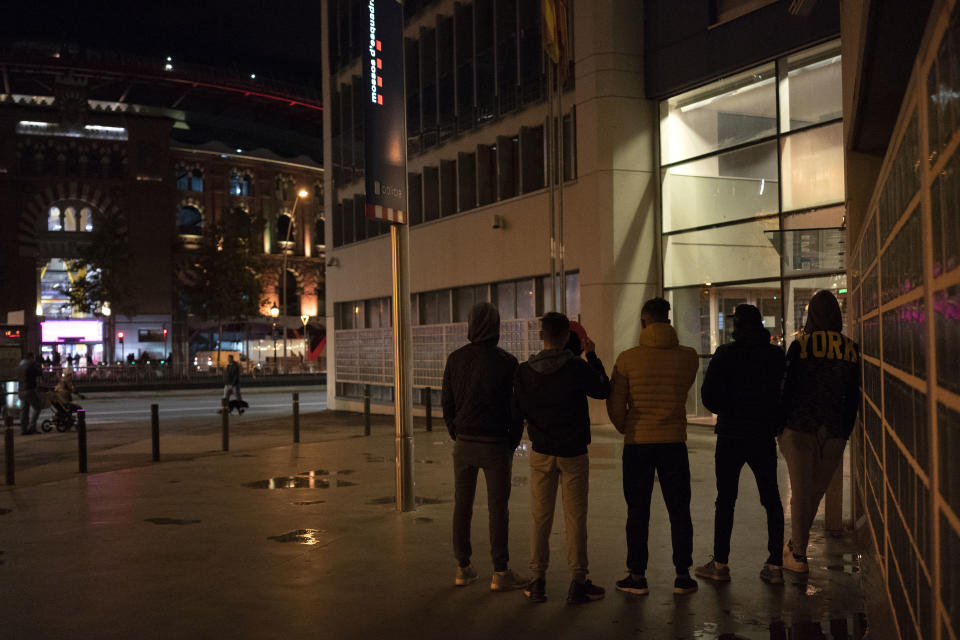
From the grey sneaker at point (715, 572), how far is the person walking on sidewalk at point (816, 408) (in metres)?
0.57

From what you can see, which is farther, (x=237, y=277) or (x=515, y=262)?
(x=237, y=277)

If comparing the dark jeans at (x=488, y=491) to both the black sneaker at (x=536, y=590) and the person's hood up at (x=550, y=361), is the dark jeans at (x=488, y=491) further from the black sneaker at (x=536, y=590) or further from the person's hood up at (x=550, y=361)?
the person's hood up at (x=550, y=361)

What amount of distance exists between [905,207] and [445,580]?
15.2 ft

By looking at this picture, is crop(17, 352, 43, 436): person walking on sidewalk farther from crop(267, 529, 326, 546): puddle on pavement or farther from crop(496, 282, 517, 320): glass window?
crop(267, 529, 326, 546): puddle on pavement

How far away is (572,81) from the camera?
832 inches

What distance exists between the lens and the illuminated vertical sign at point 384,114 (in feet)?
34.2

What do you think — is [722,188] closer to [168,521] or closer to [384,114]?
[384,114]

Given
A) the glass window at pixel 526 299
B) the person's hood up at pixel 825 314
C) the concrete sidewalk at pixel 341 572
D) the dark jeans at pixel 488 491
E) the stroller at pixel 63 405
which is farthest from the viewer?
the stroller at pixel 63 405

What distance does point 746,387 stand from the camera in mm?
6785

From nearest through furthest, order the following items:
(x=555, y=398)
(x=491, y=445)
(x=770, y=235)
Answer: (x=555, y=398)
(x=491, y=445)
(x=770, y=235)

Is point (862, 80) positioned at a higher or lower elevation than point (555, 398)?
higher

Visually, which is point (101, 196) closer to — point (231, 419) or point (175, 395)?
point (175, 395)

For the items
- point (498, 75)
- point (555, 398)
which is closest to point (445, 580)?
point (555, 398)

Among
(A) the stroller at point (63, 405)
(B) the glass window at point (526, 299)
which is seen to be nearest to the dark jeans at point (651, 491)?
(B) the glass window at point (526, 299)
